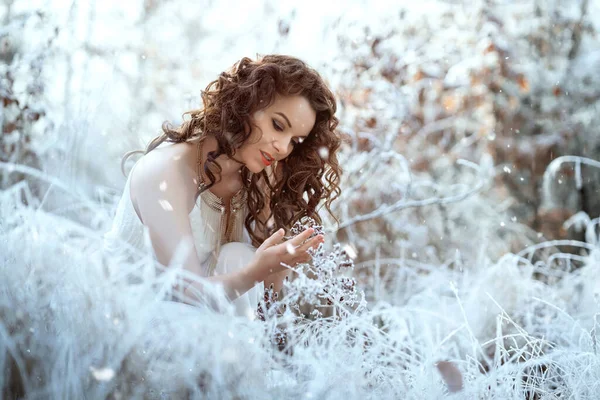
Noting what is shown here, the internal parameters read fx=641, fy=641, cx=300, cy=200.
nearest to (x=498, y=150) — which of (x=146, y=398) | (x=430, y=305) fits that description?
(x=430, y=305)

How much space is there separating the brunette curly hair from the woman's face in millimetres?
22

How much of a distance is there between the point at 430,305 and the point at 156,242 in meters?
1.31

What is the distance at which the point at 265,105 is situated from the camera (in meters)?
1.94

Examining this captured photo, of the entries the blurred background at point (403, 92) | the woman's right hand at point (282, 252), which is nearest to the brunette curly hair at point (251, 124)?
the woman's right hand at point (282, 252)

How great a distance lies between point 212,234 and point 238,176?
0.22 meters

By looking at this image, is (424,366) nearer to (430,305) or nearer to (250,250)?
(250,250)

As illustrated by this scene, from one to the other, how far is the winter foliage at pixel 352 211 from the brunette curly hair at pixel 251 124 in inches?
8.6

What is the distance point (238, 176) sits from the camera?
7.25ft

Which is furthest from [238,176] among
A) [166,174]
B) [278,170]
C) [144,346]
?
[144,346]

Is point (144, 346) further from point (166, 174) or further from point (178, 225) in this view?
point (166, 174)

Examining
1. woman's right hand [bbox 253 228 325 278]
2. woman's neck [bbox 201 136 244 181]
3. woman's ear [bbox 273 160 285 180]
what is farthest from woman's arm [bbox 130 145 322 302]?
woman's ear [bbox 273 160 285 180]

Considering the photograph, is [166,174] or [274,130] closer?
[166,174]

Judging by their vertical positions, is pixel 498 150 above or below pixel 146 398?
below

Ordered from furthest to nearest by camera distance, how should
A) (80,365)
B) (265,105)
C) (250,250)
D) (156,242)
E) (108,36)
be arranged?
(108,36) < (250,250) < (265,105) < (156,242) < (80,365)
